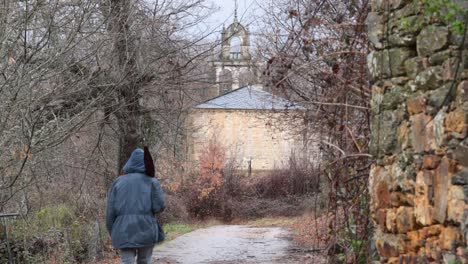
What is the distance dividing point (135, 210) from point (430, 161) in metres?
4.48

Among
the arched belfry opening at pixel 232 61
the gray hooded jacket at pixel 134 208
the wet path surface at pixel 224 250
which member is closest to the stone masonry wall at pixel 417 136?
the gray hooded jacket at pixel 134 208

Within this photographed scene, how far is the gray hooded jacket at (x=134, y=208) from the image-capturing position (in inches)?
342

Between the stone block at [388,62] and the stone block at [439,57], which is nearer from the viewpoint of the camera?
the stone block at [439,57]

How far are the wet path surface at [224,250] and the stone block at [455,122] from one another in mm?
9200

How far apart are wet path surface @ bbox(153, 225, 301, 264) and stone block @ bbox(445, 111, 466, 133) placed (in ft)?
30.2

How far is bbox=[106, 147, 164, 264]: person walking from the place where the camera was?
343 inches

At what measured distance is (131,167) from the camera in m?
9.00

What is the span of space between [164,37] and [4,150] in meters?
5.35

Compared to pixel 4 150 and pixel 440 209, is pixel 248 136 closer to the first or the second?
pixel 4 150

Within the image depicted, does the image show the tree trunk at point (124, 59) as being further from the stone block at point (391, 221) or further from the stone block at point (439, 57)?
the stone block at point (439, 57)

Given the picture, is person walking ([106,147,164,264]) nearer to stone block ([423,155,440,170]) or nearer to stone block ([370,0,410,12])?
stone block ([370,0,410,12])

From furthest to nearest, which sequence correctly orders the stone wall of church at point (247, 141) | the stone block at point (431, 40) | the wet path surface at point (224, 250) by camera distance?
the stone wall of church at point (247, 141)
the wet path surface at point (224, 250)
the stone block at point (431, 40)

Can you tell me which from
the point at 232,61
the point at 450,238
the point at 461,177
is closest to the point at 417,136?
the point at 461,177

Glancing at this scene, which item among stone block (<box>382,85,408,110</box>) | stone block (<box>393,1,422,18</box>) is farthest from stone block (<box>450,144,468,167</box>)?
stone block (<box>393,1,422,18</box>)
